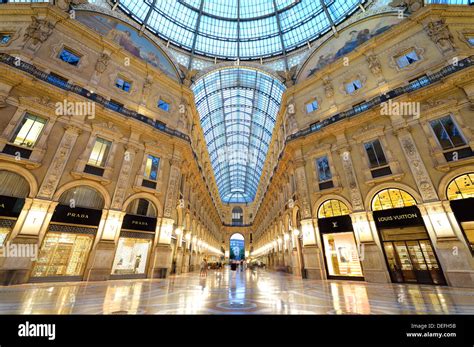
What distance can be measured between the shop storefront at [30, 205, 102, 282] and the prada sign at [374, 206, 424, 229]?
18.7m

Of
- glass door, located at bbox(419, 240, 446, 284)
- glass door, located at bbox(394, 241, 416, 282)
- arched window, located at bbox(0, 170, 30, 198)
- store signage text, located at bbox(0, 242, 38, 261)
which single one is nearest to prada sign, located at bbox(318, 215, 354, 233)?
glass door, located at bbox(394, 241, 416, 282)

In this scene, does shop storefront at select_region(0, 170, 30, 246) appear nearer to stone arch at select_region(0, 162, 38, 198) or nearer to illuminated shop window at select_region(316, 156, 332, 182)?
stone arch at select_region(0, 162, 38, 198)

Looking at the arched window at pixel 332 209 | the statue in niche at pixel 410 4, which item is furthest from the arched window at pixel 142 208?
the statue in niche at pixel 410 4

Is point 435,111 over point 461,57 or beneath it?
beneath

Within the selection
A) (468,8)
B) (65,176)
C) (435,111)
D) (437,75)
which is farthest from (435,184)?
(65,176)

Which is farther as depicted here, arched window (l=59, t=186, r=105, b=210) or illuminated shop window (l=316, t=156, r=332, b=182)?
illuminated shop window (l=316, t=156, r=332, b=182)

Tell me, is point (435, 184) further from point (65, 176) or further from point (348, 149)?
point (65, 176)

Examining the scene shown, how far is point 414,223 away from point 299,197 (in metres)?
7.50

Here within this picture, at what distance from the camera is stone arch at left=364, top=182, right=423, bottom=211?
11312 millimetres

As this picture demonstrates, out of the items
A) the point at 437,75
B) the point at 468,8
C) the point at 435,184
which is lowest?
the point at 435,184

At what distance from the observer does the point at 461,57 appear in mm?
12055

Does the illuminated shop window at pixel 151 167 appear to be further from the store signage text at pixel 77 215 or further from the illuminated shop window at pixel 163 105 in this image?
the illuminated shop window at pixel 163 105

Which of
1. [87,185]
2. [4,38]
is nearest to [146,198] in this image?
[87,185]

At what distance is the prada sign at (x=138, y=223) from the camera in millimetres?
13453
